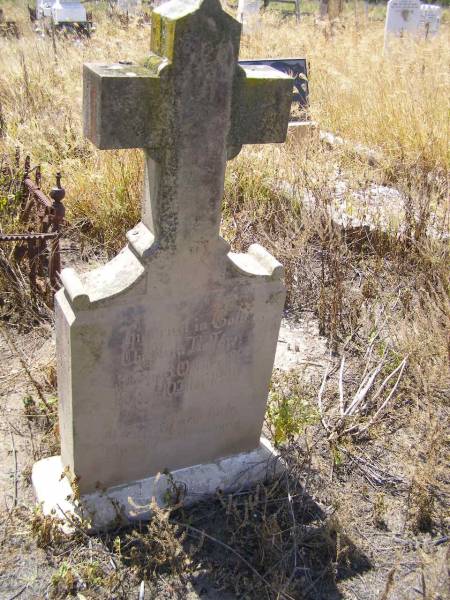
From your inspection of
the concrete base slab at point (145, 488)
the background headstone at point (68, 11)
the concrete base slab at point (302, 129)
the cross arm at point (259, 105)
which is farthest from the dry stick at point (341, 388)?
the background headstone at point (68, 11)

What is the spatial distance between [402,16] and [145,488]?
10.2 m

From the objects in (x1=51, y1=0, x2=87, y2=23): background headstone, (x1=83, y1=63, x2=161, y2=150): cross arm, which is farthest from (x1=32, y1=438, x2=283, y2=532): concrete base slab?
(x1=51, y1=0, x2=87, y2=23): background headstone

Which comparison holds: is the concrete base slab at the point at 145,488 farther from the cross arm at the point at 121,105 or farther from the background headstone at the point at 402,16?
the background headstone at the point at 402,16

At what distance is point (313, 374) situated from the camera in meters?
3.44

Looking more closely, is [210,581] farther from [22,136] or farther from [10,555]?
[22,136]

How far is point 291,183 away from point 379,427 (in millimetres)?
2438

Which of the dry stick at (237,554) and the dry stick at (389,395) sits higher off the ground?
the dry stick at (389,395)

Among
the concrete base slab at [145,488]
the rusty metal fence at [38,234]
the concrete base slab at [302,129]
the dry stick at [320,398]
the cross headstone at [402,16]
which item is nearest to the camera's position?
the concrete base slab at [145,488]

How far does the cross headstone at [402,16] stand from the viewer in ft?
33.4

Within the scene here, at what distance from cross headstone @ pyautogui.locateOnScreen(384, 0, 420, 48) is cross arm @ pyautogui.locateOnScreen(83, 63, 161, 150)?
9.37 metres

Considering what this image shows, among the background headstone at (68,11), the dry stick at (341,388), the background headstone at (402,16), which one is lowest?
the dry stick at (341,388)

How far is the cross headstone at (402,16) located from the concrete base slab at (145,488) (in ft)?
30.5

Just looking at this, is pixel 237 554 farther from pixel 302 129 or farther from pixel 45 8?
pixel 45 8

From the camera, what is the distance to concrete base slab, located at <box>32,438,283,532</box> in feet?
7.74
